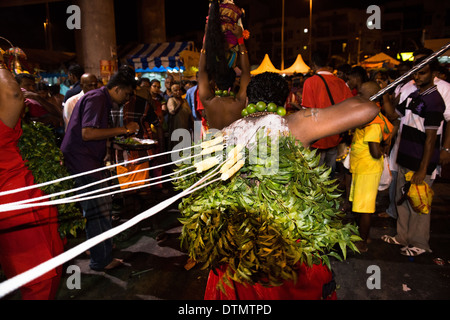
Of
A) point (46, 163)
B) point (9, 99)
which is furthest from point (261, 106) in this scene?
point (46, 163)

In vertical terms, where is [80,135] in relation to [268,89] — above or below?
below

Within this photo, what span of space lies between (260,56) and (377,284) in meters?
54.6

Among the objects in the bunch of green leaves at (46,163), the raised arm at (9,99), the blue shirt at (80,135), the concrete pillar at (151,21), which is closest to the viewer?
the raised arm at (9,99)

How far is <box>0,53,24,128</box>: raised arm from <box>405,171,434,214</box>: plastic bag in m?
4.15

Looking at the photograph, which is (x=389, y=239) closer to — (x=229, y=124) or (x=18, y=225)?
(x=229, y=124)

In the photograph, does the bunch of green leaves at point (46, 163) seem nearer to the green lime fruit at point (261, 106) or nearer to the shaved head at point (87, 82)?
the shaved head at point (87, 82)

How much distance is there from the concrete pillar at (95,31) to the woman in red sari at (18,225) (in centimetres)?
868

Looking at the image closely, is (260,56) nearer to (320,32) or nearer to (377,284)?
(320,32)

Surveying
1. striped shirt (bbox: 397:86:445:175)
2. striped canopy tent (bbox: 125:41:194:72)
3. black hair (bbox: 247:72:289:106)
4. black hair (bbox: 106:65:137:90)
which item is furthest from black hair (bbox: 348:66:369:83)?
striped canopy tent (bbox: 125:41:194:72)

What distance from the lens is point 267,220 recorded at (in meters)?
1.75

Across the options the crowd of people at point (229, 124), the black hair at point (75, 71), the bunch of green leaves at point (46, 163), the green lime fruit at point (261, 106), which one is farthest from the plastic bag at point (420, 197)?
the black hair at point (75, 71)

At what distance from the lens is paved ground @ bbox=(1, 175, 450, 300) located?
10.3 feet

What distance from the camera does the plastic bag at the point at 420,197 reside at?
3.57m

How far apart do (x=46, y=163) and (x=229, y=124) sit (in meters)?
1.85
